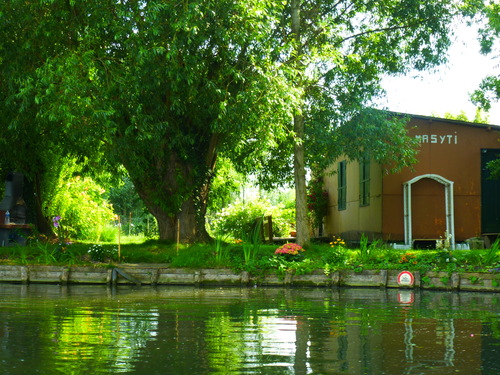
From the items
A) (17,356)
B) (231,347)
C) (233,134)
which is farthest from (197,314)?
(233,134)

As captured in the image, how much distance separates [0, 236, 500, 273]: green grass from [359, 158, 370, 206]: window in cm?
554

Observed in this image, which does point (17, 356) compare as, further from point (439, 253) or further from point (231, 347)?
point (439, 253)

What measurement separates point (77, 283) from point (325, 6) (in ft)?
35.2

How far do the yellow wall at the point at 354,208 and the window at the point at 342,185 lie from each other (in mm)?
247

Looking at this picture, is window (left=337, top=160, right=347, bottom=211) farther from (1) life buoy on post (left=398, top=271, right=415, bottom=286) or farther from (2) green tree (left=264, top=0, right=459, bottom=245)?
(1) life buoy on post (left=398, top=271, right=415, bottom=286)

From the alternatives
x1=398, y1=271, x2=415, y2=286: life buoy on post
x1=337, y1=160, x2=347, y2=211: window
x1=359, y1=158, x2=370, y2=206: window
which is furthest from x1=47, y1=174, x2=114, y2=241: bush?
x1=398, y1=271, x2=415, y2=286: life buoy on post

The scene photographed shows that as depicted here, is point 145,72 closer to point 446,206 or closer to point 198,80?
point 198,80

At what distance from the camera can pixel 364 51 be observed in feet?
70.5

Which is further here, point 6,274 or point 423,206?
point 423,206

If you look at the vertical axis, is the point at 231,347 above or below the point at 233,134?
below

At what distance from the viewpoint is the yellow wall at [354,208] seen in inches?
939

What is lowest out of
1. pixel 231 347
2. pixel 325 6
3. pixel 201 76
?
pixel 231 347

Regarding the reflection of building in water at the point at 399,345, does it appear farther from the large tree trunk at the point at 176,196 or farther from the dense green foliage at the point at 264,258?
the large tree trunk at the point at 176,196

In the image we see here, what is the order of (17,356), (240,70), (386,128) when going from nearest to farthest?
(17,356)
(240,70)
(386,128)
